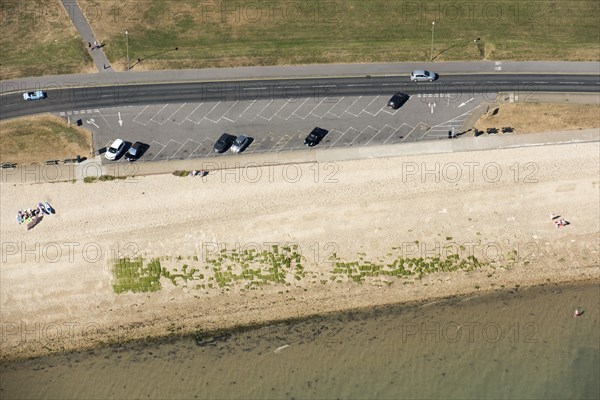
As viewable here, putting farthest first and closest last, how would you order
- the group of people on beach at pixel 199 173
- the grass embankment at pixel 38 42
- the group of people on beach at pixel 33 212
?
1. the grass embankment at pixel 38 42
2. the group of people on beach at pixel 199 173
3. the group of people on beach at pixel 33 212

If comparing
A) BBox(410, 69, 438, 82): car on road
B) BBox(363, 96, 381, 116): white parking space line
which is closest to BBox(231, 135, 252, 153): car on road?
BBox(363, 96, 381, 116): white parking space line

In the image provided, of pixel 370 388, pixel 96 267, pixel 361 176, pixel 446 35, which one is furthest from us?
pixel 446 35

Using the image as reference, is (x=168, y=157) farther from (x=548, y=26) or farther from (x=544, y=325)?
(x=548, y=26)

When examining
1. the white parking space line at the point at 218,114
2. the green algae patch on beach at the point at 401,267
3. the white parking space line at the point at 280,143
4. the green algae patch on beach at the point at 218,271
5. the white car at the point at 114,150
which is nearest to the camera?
the green algae patch on beach at the point at 218,271

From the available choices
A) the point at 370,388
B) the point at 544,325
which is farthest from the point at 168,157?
the point at 544,325

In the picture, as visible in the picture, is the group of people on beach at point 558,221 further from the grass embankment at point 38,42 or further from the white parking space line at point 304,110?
the grass embankment at point 38,42

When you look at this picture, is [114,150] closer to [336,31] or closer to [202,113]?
[202,113]

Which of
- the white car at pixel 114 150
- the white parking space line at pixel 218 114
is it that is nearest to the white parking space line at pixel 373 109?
the white parking space line at pixel 218 114

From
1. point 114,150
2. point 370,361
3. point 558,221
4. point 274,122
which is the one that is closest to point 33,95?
point 114,150
